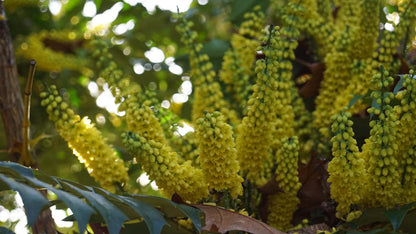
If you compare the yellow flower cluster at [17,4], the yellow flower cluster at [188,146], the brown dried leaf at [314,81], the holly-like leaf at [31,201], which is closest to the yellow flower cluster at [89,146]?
the yellow flower cluster at [188,146]

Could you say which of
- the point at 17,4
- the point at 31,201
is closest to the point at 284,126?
the point at 31,201

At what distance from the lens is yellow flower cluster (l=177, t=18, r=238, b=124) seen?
4.24ft

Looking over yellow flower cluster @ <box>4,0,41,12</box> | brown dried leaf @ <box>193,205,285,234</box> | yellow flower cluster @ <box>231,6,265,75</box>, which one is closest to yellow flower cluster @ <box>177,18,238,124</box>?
yellow flower cluster @ <box>231,6,265,75</box>

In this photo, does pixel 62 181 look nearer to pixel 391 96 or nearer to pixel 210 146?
pixel 210 146

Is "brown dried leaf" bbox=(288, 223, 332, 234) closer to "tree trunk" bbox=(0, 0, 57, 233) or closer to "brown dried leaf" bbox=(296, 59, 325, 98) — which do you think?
"brown dried leaf" bbox=(296, 59, 325, 98)

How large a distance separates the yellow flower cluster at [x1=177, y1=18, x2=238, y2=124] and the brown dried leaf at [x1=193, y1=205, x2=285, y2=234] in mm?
349

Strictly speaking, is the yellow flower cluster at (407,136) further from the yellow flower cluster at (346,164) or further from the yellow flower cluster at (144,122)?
the yellow flower cluster at (144,122)

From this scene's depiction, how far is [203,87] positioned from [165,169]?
12.8 inches

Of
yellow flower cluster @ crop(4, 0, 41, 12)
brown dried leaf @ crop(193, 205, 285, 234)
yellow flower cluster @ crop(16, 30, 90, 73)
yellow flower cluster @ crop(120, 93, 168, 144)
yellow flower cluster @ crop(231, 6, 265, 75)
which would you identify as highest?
yellow flower cluster @ crop(4, 0, 41, 12)

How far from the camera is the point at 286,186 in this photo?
1133mm

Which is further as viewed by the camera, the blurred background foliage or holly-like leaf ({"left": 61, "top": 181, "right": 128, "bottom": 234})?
the blurred background foliage

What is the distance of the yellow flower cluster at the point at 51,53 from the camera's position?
178 cm

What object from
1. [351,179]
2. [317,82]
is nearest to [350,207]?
[351,179]

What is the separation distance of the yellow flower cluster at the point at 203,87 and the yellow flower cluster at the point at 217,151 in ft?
0.87
